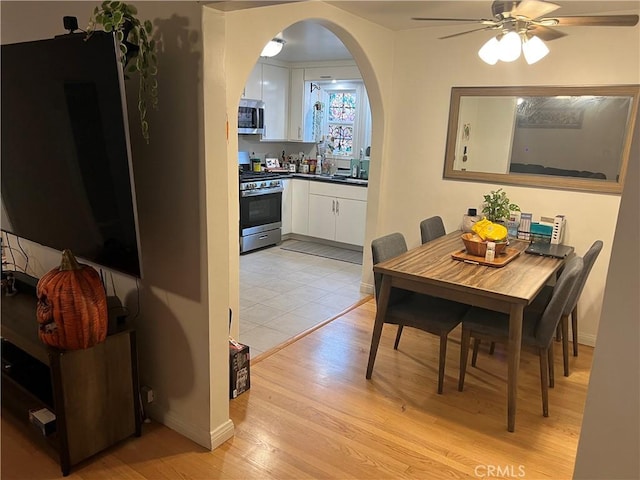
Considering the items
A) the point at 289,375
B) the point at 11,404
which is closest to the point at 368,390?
the point at 289,375

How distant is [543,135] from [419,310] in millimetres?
1710

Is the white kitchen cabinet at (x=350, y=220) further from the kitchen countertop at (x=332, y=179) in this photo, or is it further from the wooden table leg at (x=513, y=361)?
the wooden table leg at (x=513, y=361)

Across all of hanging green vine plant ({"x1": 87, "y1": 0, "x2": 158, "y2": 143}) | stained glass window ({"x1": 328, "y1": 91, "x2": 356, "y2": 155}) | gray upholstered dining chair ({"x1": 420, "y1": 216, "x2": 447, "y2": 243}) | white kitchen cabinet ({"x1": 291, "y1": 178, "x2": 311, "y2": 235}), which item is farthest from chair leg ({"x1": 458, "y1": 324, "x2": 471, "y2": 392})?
stained glass window ({"x1": 328, "y1": 91, "x2": 356, "y2": 155})

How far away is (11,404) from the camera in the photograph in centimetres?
239

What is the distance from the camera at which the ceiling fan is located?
2.12 meters

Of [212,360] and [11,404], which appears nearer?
[212,360]

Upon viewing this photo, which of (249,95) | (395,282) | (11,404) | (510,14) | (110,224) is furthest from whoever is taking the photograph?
(249,95)

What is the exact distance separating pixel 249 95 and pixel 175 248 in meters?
3.94

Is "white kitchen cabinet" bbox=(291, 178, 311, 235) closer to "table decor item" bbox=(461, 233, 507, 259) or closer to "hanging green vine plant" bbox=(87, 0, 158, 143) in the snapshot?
"table decor item" bbox=(461, 233, 507, 259)

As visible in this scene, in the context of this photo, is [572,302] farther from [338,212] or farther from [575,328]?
Result: [338,212]

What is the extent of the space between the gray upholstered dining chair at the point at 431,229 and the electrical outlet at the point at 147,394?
2.11 metres

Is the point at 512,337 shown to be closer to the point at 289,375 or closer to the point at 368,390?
the point at 368,390

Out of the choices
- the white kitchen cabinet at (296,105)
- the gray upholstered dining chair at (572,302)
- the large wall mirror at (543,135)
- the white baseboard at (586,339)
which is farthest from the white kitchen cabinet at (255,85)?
the white baseboard at (586,339)

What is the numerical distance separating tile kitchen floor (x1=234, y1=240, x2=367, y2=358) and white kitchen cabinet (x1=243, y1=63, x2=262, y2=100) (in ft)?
6.12
